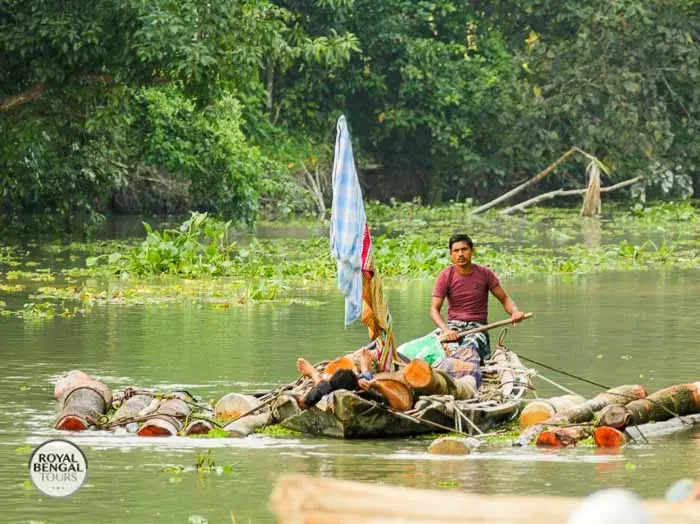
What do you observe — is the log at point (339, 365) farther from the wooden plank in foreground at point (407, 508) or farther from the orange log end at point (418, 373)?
the wooden plank in foreground at point (407, 508)

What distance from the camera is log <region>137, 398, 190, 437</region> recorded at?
1095 centimetres

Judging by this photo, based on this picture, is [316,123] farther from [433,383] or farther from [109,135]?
[433,383]

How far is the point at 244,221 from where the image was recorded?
29484 millimetres

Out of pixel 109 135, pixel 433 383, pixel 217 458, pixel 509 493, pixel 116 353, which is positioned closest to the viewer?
pixel 509 493

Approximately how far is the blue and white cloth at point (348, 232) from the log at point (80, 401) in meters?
1.88

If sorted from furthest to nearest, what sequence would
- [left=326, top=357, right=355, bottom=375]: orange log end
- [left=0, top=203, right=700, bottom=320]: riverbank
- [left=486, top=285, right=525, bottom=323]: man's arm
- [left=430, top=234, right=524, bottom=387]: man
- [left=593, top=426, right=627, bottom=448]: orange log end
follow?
[left=0, top=203, right=700, bottom=320]: riverbank → [left=430, top=234, right=524, bottom=387]: man → [left=486, top=285, right=525, bottom=323]: man's arm → [left=326, top=357, right=355, bottom=375]: orange log end → [left=593, top=426, right=627, bottom=448]: orange log end

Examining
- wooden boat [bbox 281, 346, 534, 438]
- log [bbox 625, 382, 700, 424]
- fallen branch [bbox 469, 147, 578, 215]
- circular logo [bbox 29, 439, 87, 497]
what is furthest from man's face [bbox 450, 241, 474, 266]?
fallen branch [bbox 469, 147, 578, 215]

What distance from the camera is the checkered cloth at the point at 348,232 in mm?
11969

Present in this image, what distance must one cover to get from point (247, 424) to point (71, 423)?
3.91ft

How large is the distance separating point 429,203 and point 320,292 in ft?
82.9

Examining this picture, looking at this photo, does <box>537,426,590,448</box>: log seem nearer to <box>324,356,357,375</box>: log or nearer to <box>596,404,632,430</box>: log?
<box>596,404,632,430</box>: log

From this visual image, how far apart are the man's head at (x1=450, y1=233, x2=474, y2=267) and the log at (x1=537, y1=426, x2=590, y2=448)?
208cm

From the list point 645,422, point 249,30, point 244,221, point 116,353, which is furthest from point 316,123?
point 645,422

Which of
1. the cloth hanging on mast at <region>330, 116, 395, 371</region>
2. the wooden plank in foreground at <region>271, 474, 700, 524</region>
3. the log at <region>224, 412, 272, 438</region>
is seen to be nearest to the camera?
the wooden plank in foreground at <region>271, 474, 700, 524</region>
